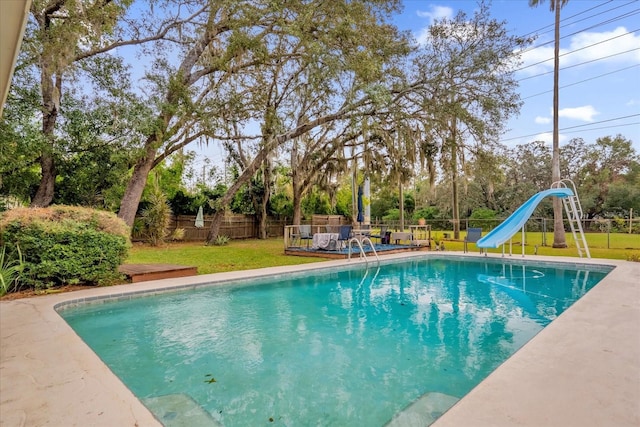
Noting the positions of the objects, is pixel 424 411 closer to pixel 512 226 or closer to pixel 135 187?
pixel 512 226

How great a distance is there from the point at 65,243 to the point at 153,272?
5.31 ft

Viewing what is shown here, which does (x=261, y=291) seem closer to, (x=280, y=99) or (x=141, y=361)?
(x=141, y=361)

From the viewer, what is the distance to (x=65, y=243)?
5.64m

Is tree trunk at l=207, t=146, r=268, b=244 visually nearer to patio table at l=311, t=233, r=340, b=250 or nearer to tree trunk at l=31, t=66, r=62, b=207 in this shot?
patio table at l=311, t=233, r=340, b=250

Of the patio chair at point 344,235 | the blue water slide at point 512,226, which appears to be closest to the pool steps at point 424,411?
the patio chair at point 344,235

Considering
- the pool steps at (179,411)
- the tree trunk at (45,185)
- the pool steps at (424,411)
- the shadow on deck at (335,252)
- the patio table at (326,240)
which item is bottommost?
the pool steps at (424,411)

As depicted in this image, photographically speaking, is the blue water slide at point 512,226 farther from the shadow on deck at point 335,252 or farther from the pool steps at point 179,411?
the pool steps at point 179,411

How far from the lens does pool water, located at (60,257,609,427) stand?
265cm

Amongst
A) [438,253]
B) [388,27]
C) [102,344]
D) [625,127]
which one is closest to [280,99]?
[388,27]

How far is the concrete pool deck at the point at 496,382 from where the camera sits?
6.57 ft

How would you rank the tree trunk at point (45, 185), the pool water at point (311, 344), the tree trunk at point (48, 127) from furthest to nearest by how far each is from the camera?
the tree trunk at point (45, 185)
the tree trunk at point (48, 127)
the pool water at point (311, 344)

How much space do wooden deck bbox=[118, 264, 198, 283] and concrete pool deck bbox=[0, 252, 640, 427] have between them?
242 centimetres

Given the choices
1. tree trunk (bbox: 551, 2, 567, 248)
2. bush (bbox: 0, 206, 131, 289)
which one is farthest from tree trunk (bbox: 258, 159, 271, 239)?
tree trunk (bbox: 551, 2, 567, 248)

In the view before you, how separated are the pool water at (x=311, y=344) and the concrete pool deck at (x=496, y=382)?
36 centimetres
